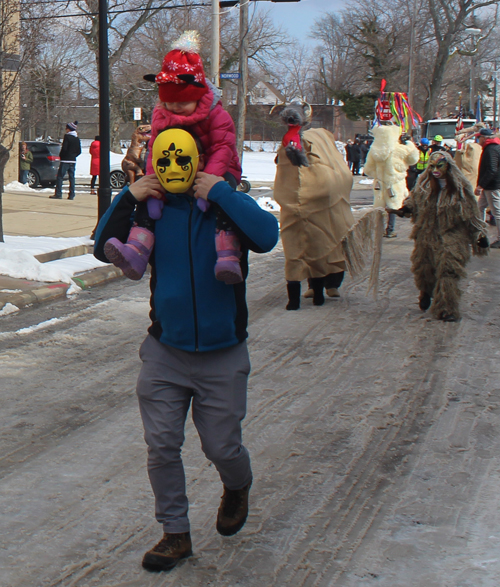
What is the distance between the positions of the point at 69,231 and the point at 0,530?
912cm

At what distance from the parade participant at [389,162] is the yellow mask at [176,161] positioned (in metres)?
9.01

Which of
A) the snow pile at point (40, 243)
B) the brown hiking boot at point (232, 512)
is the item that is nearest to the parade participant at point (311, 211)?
the snow pile at point (40, 243)

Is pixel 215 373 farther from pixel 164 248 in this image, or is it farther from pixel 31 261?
pixel 31 261

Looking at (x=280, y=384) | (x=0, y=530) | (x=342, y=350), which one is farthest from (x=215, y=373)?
(x=342, y=350)

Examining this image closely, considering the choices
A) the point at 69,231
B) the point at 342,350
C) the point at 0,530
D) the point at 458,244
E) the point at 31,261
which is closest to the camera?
the point at 0,530

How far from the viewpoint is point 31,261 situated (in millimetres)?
8766

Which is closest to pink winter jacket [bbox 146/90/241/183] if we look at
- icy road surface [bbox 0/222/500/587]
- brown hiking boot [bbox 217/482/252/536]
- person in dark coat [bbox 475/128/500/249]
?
brown hiking boot [bbox 217/482/252/536]

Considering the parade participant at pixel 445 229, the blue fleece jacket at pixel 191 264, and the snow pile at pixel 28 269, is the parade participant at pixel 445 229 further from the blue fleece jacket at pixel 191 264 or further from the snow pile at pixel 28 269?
the blue fleece jacket at pixel 191 264

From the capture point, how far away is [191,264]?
289 centimetres

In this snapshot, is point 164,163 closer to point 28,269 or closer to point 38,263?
point 28,269

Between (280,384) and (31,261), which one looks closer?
(280,384)

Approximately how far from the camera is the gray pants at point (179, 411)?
2.90m

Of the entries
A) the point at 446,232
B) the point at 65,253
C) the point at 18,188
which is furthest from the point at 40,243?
the point at 18,188

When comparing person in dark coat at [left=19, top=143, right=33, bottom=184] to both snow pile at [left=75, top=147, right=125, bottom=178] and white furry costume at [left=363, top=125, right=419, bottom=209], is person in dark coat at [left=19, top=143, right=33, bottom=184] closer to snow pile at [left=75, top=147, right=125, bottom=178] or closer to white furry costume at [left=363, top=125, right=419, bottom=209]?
snow pile at [left=75, top=147, right=125, bottom=178]
